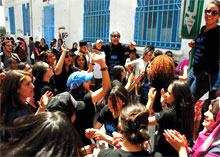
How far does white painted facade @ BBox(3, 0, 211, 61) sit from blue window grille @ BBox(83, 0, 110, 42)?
288 millimetres

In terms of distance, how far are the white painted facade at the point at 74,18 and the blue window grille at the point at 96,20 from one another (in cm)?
29

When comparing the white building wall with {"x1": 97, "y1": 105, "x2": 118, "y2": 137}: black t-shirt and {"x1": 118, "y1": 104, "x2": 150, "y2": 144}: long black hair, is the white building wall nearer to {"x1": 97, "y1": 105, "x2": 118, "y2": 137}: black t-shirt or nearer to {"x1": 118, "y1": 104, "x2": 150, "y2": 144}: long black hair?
{"x1": 97, "y1": 105, "x2": 118, "y2": 137}: black t-shirt


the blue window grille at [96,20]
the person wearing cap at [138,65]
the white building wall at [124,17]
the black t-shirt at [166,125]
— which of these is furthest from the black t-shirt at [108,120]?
the blue window grille at [96,20]

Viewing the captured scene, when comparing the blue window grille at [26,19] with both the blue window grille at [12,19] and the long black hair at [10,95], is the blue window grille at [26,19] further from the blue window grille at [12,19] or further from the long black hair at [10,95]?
the long black hair at [10,95]

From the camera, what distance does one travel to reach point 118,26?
699 cm

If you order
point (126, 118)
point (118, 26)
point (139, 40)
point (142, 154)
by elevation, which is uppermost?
point (118, 26)

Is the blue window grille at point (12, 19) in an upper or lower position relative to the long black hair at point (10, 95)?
upper

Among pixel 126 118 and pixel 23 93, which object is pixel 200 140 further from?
pixel 23 93

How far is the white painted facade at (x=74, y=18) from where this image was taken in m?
6.47

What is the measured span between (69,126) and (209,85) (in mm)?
2080

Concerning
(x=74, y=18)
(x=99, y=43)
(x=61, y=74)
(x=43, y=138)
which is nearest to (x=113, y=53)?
(x=99, y=43)

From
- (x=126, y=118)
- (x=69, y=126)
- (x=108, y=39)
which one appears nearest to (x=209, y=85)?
(x=126, y=118)

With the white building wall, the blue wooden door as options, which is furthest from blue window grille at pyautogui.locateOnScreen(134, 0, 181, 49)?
the blue wooden door

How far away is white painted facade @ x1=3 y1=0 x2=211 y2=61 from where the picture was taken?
6.47 m
